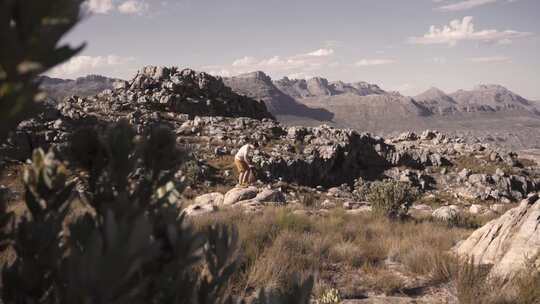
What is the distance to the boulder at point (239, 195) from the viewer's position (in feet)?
36.7

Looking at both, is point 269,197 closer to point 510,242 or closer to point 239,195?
point 239,195

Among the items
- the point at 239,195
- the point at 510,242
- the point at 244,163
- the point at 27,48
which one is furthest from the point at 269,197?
the point at 27,48

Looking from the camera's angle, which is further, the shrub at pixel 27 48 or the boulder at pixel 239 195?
the boulder at pixel 239 195

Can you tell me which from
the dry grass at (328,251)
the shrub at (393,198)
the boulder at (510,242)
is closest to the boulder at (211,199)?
the dry grass at (328,251)

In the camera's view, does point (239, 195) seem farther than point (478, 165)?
No

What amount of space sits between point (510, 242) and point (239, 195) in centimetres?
745

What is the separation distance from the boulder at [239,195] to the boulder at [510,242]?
21.5ft

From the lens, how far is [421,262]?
498 cm

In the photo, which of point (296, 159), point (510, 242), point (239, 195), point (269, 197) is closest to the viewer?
point (510, 242)

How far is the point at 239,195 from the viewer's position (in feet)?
37.0

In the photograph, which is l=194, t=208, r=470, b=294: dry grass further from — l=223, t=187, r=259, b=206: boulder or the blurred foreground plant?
l=223, t=187, r=259, b=206: boulder

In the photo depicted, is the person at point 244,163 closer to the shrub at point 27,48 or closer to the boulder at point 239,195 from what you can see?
the boulder at point 239,195

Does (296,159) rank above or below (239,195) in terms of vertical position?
below

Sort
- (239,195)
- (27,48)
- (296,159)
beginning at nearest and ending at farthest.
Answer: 1. (27,48)
2. (239,195)
3. (296,159)
